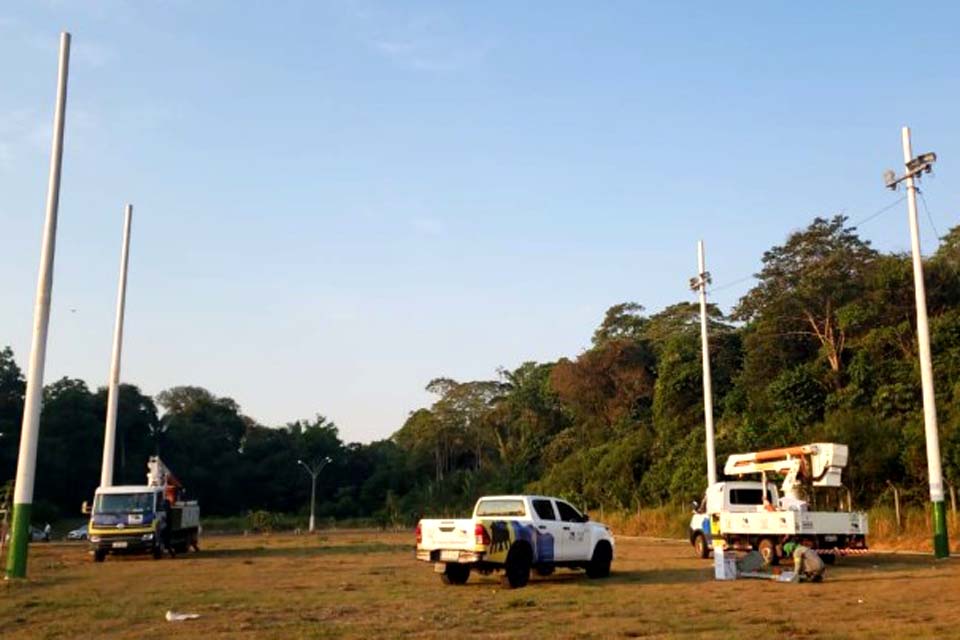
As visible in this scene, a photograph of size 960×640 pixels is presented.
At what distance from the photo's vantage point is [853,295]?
161ft

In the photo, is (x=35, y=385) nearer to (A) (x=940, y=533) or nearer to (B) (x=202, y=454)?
(A) (x=940, y=533)

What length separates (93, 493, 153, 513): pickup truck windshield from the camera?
28438 millimetres

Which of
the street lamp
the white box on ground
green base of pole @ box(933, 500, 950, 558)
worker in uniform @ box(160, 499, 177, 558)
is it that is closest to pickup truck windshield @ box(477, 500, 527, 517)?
the white box on ground

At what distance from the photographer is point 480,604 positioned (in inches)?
577

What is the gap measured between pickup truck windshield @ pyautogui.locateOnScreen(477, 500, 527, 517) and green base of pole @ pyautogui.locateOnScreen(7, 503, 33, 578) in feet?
31.4

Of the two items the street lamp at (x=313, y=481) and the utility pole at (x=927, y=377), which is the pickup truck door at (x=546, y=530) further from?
the street lamp at (x=313, y=481)

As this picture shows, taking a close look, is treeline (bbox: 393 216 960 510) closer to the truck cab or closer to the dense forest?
the dense forest

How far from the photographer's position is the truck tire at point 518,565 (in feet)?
57.6

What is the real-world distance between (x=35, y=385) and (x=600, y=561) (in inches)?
491

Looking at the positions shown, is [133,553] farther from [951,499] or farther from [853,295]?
[853,295]

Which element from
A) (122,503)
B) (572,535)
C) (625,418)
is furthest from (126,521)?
(625,418)

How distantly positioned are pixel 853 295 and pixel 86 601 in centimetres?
4234

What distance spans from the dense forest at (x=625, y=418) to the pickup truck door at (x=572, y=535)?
15.9 metres

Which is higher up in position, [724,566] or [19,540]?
[19,540]
